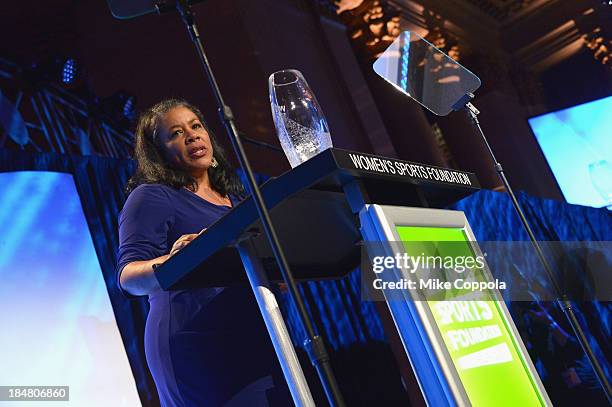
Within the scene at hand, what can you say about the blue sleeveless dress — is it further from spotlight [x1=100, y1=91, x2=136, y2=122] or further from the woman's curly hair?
spotlight [x1=100, y1=91, x2=136, y2=122]

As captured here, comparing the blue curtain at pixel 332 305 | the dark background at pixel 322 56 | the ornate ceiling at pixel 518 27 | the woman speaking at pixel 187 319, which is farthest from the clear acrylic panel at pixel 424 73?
the ornate ceiling at pixel 518 27

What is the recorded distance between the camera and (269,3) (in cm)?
645

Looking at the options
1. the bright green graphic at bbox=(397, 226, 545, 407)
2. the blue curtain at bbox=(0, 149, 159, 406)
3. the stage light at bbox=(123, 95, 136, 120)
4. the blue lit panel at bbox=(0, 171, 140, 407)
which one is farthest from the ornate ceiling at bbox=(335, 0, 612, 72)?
the bright green graphic at bbox=(397, 226, 545, 407)

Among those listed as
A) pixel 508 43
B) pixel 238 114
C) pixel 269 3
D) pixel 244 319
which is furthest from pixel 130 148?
pixel 508 43

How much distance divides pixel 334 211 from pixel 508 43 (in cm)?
1124

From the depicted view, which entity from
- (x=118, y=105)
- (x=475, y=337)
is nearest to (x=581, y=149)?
(x=118, y=105)

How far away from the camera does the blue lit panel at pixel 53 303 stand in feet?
9.27

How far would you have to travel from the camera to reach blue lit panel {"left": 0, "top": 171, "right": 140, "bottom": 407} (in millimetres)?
2824

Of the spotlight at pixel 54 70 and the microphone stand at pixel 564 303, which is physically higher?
the spotlight at pixel 54 70

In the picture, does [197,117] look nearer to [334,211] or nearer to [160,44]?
[334,211]

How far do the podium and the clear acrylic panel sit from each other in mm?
474

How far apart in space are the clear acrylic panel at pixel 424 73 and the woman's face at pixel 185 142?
48cm

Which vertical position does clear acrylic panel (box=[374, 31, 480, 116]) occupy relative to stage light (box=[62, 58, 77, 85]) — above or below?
below

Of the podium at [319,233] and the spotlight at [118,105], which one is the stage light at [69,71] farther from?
the podium at [319,233]
